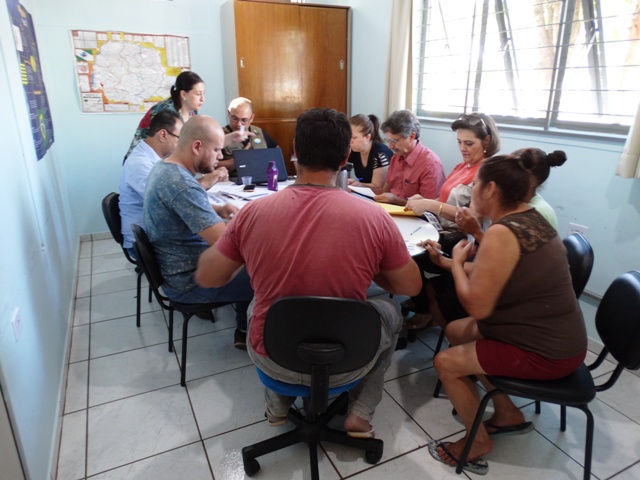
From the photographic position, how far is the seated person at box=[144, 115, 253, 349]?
70.8 inches

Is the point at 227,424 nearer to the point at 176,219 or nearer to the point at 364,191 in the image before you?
the point at 176,219

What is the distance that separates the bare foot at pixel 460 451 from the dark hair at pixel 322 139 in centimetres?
124

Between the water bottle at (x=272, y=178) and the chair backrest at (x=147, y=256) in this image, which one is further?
the water bottle at (x=272, y=178)

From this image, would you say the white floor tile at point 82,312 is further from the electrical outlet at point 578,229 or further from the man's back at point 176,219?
the electrical outlet at point 578,229

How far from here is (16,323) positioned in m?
1.38

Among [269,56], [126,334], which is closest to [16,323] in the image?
[126,334]

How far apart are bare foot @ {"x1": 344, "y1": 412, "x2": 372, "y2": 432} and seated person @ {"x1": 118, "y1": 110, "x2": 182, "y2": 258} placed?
1630mm

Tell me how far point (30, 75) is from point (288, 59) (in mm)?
2266

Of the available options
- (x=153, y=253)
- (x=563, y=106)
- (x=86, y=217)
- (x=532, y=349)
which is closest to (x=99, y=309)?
(x=153, y=253)

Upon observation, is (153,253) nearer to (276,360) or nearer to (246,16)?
(276,360)

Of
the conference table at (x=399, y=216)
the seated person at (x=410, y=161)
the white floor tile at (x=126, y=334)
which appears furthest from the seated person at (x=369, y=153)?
the white floor tile at (x=126, y=334)

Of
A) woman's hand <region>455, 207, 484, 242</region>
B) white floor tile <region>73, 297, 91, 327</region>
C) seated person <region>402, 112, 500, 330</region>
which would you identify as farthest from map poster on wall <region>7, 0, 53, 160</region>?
woman's hand <region>455, 207, 484, 242</region>

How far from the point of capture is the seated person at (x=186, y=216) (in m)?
1.80

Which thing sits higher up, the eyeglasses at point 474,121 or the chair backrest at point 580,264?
the eyeglasses at point 474,121
